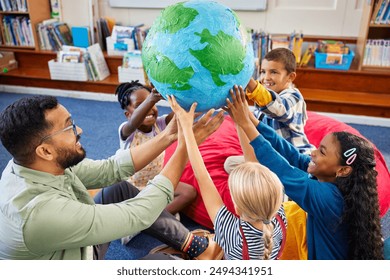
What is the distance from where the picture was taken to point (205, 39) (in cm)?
125

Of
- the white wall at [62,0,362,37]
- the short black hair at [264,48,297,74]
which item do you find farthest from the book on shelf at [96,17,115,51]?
the short black hair at [264,48,297,74]

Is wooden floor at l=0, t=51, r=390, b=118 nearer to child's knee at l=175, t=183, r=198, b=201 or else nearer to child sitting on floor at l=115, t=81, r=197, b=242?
child's knee at l=175, t=183, r=198, b=201

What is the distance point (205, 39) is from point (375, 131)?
134 inches

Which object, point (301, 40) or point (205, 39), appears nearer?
point (205, 39)

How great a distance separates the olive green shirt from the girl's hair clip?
2.54 feet

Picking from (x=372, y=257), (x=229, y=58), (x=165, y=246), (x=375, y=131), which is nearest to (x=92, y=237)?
(x=229, y=58)

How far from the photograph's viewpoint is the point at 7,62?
5.12m

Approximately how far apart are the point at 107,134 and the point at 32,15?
2.32 m

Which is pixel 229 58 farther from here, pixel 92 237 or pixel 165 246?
pixel 165 246

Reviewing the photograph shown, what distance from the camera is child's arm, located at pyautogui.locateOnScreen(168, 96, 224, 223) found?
134 cm

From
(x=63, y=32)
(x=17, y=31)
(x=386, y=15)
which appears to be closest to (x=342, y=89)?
(x=386, y=15)

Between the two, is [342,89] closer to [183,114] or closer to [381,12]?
[381,12]

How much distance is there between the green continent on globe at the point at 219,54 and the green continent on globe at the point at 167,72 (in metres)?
0.07

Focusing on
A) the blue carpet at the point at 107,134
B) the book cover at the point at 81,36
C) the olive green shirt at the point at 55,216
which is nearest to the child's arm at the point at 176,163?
the olive green shirt at the point at 55,216
